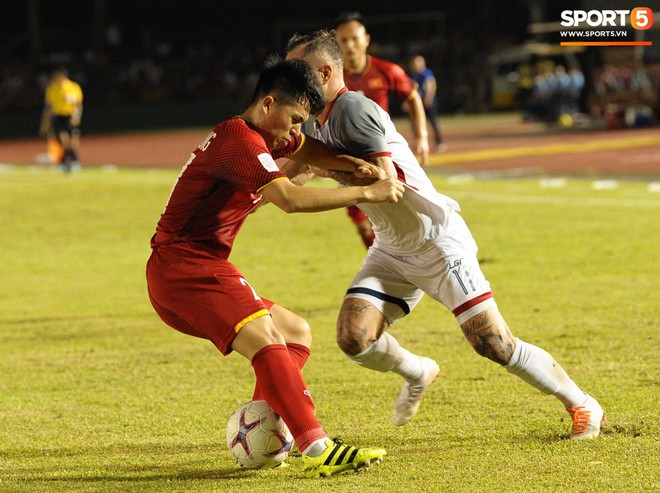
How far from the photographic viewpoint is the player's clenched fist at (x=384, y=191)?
190 inches

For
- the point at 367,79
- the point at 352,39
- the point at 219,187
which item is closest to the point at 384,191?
the point at 219,187

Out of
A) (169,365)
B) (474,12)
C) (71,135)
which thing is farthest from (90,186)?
(474,12)

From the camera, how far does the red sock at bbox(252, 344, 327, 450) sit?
4836 millimetres

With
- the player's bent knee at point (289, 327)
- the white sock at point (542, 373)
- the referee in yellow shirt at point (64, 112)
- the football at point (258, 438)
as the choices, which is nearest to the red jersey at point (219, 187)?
the player's bent knee at point (289, 327)

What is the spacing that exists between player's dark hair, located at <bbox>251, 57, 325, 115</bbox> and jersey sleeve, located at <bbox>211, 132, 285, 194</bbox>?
23 centimetres

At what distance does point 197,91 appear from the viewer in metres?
49.5

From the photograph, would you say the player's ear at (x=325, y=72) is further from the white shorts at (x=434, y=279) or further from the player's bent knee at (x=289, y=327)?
the player's bent knee at (x=289, y=327)

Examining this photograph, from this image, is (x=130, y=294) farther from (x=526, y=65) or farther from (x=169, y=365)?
(x=526, y=65)

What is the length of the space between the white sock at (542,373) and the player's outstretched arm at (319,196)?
1.13 metres

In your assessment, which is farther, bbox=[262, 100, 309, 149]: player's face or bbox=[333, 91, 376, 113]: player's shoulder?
bbox=[333, 91, 376, 113]: player's shoulder

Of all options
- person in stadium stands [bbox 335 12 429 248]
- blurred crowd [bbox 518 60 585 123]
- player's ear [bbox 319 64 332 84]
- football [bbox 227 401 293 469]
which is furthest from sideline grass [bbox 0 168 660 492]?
blurred crowd [bbox 518 60 585 123]

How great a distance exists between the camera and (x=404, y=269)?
565 cm

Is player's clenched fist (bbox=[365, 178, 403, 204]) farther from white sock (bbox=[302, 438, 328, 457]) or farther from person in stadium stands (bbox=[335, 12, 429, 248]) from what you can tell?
person in stadium stands (bbox=[335, 12, 429, 248])

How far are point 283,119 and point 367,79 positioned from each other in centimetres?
622
